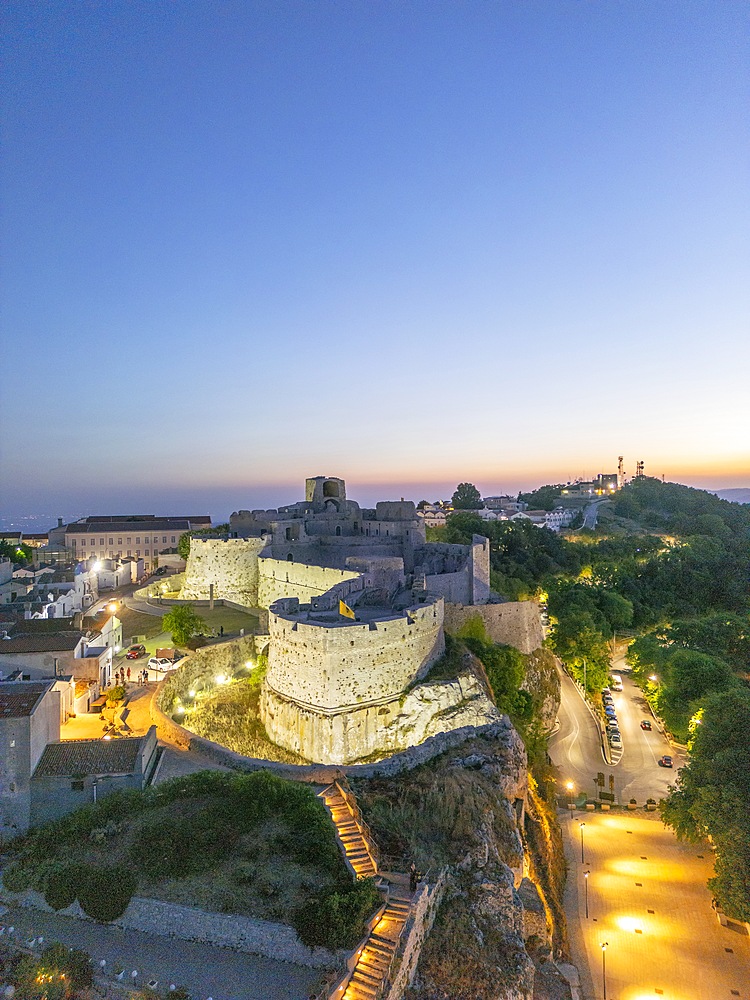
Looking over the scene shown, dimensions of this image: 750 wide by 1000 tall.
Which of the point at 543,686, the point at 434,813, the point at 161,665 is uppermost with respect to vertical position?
the point at 161,665

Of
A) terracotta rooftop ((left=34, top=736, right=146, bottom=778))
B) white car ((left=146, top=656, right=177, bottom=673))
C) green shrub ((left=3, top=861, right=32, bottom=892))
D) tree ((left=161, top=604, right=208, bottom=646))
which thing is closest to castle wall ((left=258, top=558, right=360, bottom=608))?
tree ((left=161, top=604, right=208, bottom=646))

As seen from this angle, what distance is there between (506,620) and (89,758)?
20613mm

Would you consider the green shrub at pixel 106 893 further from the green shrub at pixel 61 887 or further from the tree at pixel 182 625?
the tree at pixel 182 625

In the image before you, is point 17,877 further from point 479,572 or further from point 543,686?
point 543,686

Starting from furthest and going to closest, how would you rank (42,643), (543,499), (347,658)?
(543,499) → (42,643) → (347,658)

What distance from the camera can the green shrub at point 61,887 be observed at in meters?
13.0

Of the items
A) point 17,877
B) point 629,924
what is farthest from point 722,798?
point 17,877

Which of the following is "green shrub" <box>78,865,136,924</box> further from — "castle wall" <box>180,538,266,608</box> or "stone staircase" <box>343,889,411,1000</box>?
"castle wall" <box>180,538,266,608</box>

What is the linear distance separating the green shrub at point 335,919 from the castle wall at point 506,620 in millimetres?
16747

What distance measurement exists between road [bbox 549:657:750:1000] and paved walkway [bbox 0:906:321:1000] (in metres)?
13.4

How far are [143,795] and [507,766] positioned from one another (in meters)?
11.6

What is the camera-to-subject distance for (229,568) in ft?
118

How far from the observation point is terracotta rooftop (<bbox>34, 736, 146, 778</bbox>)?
15.7 metres

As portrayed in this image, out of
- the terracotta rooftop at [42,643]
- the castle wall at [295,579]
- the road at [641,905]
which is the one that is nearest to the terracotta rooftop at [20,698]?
the terracotta rooftop at [42,643]
